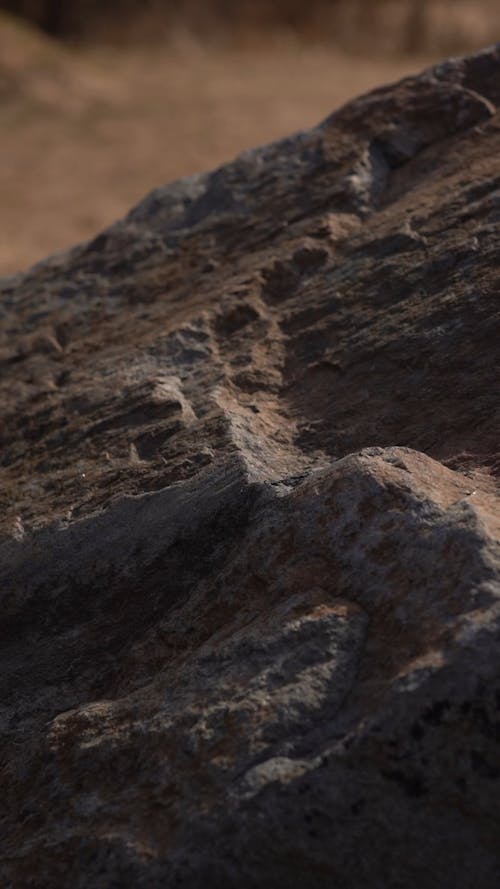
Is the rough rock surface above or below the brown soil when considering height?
below

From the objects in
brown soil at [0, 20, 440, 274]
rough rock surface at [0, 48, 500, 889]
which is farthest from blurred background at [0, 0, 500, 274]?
rough rock surface at [0, 48, 500, 889]

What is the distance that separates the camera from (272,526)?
62.2 inches

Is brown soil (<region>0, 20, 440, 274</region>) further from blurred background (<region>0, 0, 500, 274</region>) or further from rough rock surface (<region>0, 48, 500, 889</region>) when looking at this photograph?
rough rock surface (<region>0, 48, 500, 889</region>)

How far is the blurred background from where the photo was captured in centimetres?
677

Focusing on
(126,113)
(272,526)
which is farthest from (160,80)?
(272,526)

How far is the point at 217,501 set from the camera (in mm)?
1677

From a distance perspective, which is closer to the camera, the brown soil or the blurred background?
the brown soil

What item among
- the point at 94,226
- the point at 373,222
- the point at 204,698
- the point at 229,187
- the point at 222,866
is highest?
the point at 94,226

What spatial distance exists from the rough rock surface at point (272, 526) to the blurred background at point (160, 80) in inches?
130

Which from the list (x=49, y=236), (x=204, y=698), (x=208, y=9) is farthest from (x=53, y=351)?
(x=208, y=9)

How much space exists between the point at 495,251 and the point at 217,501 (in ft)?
2.49

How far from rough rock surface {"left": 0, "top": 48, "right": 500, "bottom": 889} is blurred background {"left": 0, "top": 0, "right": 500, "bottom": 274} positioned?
331 cm

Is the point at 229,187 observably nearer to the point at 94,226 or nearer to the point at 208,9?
the point at 94,226

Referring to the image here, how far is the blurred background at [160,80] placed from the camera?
6773 mm
